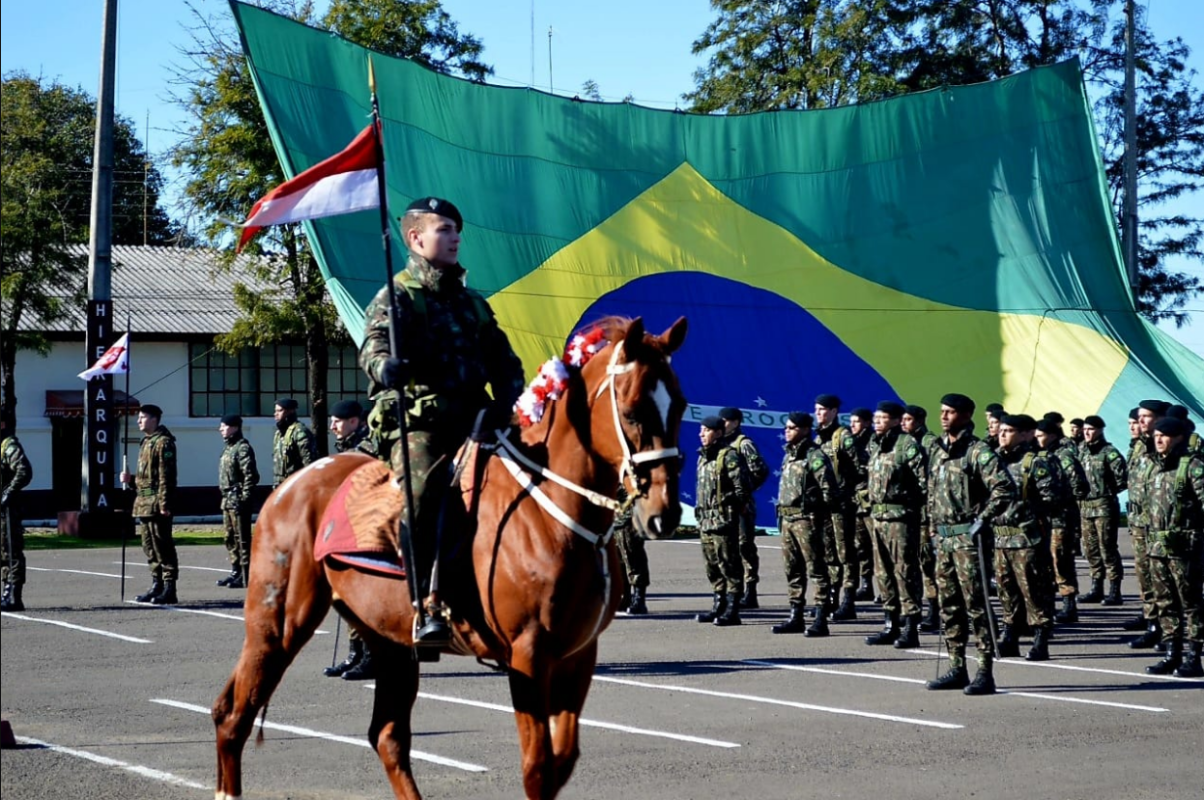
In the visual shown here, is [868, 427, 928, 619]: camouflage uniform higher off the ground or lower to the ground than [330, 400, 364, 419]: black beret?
lower

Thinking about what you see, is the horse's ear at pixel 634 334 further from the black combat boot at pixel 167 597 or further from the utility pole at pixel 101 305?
the black combat boot at pixel 167 597

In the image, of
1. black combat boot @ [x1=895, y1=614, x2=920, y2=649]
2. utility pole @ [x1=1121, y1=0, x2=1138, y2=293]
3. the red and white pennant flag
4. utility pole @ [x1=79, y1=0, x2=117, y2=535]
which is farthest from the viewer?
utility pole @ [x1=1121, y1=0, x2=1138, y2=293]

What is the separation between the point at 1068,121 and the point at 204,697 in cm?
2155

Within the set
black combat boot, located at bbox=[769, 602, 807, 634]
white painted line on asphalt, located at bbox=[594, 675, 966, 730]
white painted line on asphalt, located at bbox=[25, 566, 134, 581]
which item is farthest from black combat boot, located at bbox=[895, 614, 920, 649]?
white painted line on asphalt, located at bbox=[25, 566, 134, 581]

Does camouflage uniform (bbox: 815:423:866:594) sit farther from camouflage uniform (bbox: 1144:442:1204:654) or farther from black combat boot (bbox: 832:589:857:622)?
camouflage uniform (bbox: 1144:442:1204:654)

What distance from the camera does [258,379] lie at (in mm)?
43219

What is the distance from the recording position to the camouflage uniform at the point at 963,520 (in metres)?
11.2

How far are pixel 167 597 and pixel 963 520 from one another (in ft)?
33.3

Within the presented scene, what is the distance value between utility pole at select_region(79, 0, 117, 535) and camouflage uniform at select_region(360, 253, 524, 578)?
11.0 meters

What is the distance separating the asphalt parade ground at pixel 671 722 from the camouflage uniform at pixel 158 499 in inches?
78.2

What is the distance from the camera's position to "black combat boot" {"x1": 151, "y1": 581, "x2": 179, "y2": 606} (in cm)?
1770

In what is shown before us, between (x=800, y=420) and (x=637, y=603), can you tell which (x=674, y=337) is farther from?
(x=637, y=603)

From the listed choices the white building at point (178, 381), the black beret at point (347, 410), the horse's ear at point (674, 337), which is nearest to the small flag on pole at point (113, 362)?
the black beret at point (347, 410)

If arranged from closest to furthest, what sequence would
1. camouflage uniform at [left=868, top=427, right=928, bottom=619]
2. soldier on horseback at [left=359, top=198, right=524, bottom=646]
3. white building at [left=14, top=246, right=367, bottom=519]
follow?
soldier on horseback at [left=359, top=198, right=524, bottom=646]
camouflage uniform at [left=868, top=427, right=928, bottom=619]
white building at [left=14, top=246, right=367, bottom=519]
